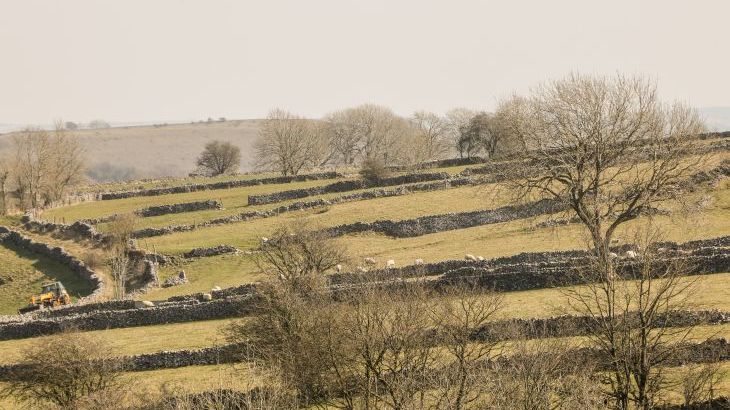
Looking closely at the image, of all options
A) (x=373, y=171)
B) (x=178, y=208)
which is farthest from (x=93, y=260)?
(x=373, y=171)

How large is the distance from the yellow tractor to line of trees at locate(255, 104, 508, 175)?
39930mm

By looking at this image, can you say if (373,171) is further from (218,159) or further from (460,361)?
(218,159)

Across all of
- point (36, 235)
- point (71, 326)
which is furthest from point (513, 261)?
point (36, 235)

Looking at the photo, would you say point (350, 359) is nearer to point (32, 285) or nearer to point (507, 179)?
point (507, 179)

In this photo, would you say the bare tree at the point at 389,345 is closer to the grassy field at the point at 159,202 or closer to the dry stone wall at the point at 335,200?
the dry stone wall at the point at 335,200

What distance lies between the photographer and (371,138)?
141 metres

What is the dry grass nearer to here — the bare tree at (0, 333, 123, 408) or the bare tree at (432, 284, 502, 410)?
the bare tree at (0, 333, 123, 408)

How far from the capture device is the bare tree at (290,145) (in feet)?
343

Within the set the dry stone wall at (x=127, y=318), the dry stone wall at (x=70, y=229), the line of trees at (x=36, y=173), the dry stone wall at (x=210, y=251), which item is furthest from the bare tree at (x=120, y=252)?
the line of trees at (x=36, y=173)

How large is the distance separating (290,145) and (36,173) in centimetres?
3231

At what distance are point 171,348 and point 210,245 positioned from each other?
2444 centimetres

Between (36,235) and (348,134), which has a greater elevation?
(348,134)

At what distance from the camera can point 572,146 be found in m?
40.7

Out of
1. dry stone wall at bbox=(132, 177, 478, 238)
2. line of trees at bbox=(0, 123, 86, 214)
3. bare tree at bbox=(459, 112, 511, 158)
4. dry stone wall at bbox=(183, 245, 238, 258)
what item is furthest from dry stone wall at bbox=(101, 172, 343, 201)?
dry stone wall at bbox=(183, 245, 238, 258)
